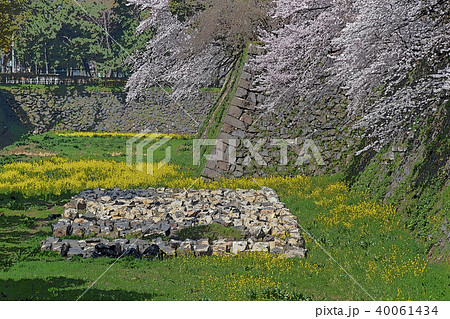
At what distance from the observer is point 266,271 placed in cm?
941

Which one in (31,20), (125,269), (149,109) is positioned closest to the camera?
(125,269)

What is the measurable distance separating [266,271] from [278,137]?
11181 millimetres

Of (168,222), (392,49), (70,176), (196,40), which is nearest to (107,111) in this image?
(196,40)

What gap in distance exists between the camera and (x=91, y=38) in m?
59.0

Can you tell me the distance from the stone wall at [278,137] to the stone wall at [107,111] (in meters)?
27.9

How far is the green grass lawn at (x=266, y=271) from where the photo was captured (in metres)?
7.82

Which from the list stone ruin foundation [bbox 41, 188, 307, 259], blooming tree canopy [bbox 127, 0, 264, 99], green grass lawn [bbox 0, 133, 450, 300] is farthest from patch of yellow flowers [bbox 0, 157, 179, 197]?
blooming tree canopy [bbox 127, 0, 264, 99]

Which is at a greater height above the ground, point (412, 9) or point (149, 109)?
point (412, 9)

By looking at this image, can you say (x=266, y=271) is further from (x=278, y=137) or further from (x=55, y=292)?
(x=278, y=137)

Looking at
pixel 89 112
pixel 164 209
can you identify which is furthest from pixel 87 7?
pixel 164 209

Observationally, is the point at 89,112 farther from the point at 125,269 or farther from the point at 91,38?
the point at 125,269

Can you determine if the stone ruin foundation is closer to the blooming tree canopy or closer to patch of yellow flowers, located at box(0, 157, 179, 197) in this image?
patch of yellow flowers, located at box(0, 157, 179, 197)

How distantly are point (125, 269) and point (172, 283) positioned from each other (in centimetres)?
131

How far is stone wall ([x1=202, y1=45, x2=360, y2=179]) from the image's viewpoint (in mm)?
19641
